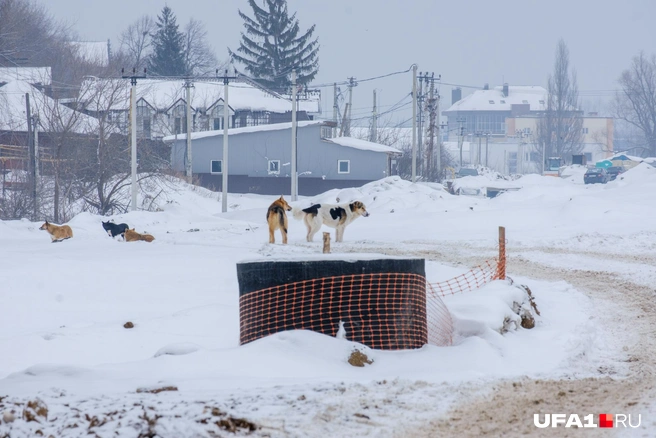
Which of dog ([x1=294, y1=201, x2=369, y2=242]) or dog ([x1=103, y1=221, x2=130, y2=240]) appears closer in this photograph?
dog ([x1=294, y1=201, x2=369, y2=242])

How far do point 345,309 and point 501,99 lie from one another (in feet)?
558

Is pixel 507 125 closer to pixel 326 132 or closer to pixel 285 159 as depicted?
pixel 326 132

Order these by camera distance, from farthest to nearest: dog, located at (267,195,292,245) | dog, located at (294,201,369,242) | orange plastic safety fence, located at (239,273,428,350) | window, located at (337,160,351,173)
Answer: window, located at (337,160,351,173) → dog, located at (294,201,369,242) → dog, located at (267,195,292,245) → orange plastic safety fence, located at (239,273,428,350)

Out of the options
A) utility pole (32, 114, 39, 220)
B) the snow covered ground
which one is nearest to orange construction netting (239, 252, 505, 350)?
the snow covered ground

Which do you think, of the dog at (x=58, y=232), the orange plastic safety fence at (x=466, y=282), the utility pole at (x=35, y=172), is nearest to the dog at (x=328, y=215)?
the dog at (x=58, y=232)

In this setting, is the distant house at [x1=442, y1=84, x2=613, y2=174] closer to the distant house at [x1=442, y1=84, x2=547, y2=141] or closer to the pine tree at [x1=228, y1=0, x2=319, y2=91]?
the distant house at [x1=442, y1=84, x2=547, y2=141]

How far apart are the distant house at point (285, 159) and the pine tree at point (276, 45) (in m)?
21.9

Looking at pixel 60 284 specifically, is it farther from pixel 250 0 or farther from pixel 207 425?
pixel 250 0

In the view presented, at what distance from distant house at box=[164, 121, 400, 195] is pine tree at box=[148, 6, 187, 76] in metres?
31.4

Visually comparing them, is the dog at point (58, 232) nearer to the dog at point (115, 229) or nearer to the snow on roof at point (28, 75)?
the dog at point (115, 229)

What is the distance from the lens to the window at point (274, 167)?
196 ft

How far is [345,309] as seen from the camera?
7.84m

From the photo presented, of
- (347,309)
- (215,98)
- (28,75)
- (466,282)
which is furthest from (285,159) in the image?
(347,309)

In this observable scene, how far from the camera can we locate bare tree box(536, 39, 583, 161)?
110 m
